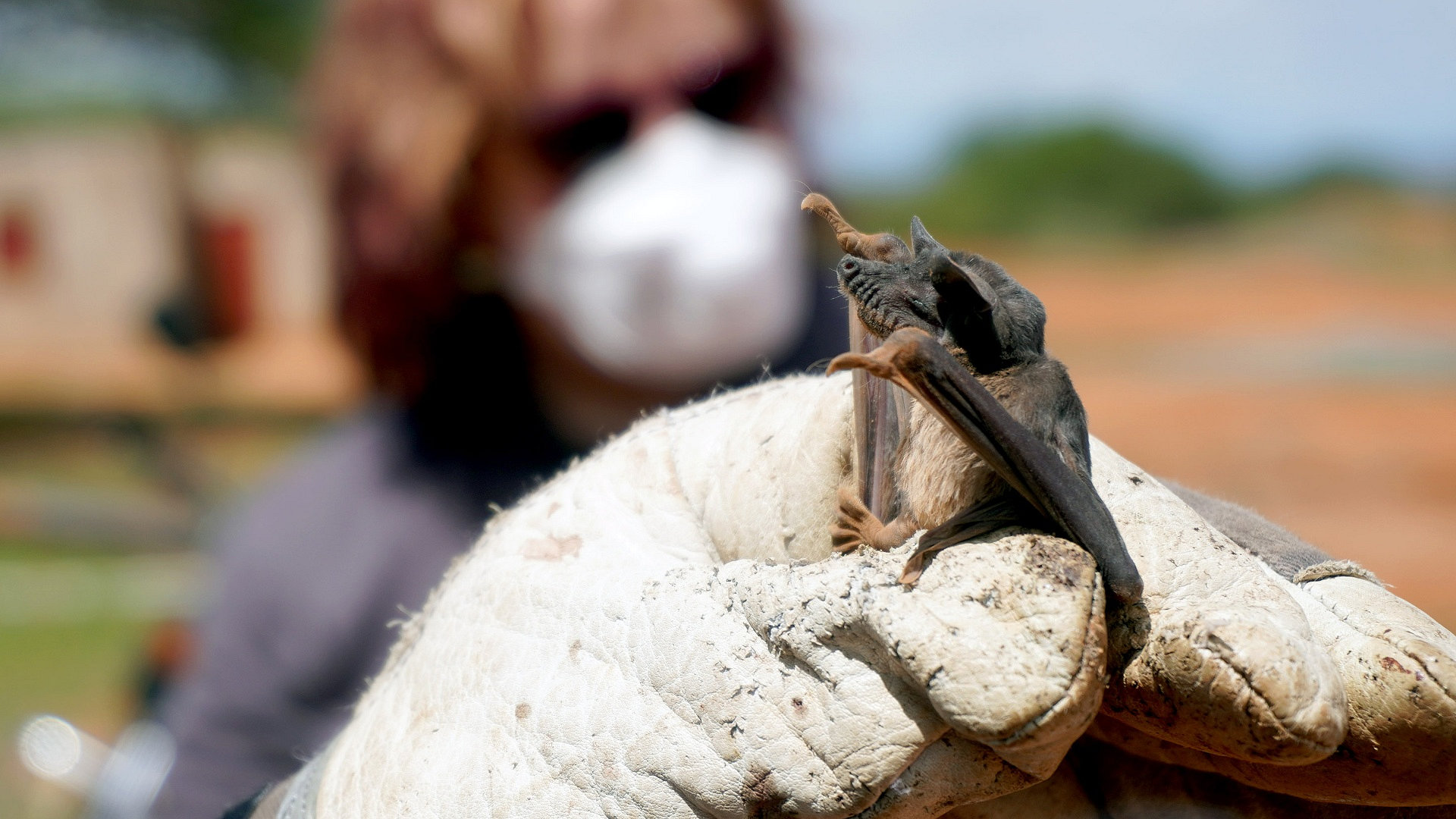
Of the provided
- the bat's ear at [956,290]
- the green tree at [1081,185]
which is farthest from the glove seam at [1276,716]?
the green tree at [1081,185]

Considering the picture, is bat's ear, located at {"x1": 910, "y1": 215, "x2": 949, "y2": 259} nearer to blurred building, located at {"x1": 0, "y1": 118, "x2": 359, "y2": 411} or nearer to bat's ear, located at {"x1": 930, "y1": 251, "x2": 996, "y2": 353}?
bat's ear, located at {"x1": 930, "y1": 251, "x2": 996, "y2": 353}

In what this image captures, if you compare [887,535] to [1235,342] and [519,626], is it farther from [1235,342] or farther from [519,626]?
[1235,342]

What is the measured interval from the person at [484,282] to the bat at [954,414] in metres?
1.45

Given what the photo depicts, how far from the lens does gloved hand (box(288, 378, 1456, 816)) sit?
2.89 ft

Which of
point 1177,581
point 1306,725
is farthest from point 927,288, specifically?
point 1306,725

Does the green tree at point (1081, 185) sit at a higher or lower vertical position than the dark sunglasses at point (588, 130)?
lower

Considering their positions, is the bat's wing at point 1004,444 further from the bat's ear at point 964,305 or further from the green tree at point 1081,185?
the green tree at point 1081,185

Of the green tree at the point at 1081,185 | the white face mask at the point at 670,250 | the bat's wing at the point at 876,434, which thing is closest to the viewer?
the bat's wing at the point at 876,434

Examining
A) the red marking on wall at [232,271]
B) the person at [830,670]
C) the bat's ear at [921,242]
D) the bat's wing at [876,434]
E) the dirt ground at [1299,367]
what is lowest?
the dirt ground at [1299,367]

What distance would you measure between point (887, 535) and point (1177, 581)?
0.27 metres

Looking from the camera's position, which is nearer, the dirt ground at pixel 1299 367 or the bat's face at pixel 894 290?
the bat's face at pixel 894 290

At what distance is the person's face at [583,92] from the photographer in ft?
8.28

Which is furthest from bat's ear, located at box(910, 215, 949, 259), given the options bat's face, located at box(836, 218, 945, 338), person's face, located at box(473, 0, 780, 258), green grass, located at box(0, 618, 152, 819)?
green grass, located at box(0, 618, 152, 819)

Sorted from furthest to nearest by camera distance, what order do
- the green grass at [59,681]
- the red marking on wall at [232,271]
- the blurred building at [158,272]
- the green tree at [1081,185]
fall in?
1. the green tree at [1081,185]
2. the red marking on wall at [232,271]
3. the blurred building at [158,272]
4. the green grass at [59,681]
